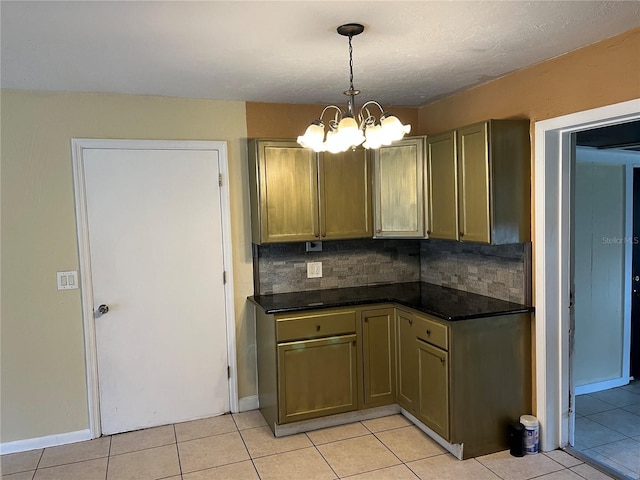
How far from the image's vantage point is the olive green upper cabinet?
9.45 feet

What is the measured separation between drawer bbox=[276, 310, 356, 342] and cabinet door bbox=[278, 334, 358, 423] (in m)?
0.04

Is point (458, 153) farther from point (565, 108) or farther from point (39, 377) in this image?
point (39, 377)

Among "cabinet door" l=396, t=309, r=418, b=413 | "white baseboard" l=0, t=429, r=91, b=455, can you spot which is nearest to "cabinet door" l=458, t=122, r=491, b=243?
"cabinet door" l=396, t=309, r=418, b=413

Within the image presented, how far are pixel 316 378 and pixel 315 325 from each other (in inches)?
14.2

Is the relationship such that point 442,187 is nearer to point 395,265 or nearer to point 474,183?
point 474,183

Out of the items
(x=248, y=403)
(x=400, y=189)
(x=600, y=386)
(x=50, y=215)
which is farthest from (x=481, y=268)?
(x=50, y=215)

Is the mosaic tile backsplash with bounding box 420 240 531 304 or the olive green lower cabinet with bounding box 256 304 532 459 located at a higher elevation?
the mosaic tile backsplash with bounding box 420 240 531 304

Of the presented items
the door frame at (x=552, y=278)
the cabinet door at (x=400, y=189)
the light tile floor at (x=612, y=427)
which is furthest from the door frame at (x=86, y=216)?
the light tile floor at (x=612, y=427)

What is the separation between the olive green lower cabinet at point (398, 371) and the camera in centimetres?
290

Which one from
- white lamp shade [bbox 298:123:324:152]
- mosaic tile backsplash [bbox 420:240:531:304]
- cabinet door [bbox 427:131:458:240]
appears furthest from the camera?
cabinet door [bbox 427:131:458:240]

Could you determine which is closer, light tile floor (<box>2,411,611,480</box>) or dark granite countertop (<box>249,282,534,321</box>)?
light tile floor (<box>2,411,611,480</box>)

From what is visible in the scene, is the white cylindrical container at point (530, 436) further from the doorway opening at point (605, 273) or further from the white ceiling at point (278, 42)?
the white ceiling at point (278, 42)

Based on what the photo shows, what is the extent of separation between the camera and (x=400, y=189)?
11.8ft

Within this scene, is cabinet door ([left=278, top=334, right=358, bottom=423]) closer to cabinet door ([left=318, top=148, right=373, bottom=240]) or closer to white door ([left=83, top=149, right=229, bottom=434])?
white door ([left=83, top=149, right=229, bottom=434])
